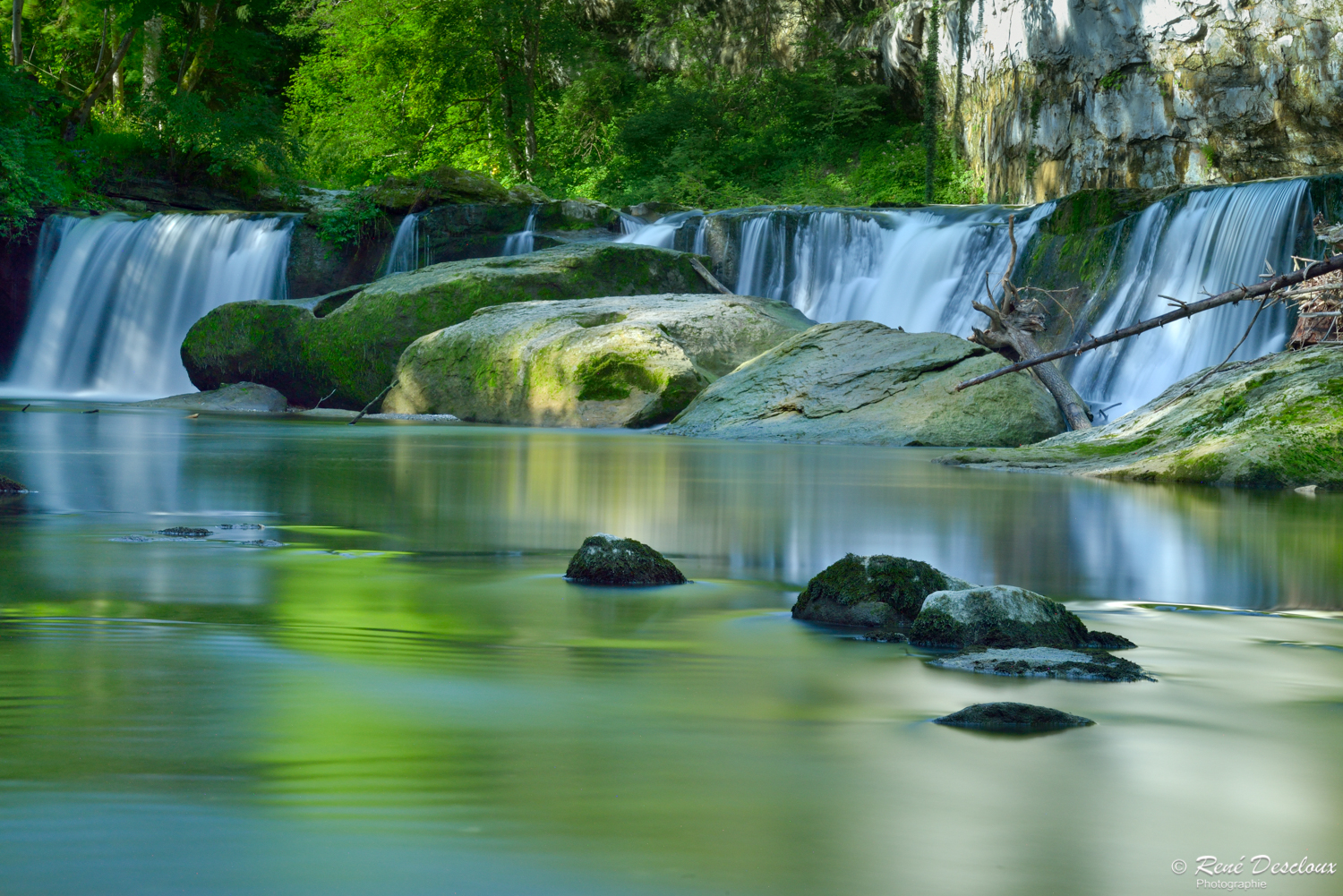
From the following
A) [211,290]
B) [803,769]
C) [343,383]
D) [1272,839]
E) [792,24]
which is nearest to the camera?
[1272,839]

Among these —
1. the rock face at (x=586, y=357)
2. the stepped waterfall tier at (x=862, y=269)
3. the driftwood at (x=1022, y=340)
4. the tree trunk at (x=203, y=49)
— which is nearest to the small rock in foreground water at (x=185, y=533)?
the driftwood at (x=1022, y=340)

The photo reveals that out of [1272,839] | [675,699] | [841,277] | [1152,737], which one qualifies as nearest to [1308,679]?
[1152,737]

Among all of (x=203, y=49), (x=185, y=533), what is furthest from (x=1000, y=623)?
(x=203, y=49)

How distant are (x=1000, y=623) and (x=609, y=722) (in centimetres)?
118

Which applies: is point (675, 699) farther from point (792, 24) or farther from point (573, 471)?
point (792, 24)

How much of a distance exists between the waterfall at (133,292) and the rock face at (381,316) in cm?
305

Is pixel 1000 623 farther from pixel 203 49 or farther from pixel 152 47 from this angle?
pixel 203 49

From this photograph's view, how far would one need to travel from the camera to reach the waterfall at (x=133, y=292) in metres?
21.3

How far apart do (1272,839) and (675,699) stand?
107 cm

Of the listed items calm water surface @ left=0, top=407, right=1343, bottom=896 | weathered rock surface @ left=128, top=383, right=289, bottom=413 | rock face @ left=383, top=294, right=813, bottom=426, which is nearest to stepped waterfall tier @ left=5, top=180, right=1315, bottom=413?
rock face @ left=383, top=294, right=813, bottom=426

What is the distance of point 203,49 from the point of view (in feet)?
109

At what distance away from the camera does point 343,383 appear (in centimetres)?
1738

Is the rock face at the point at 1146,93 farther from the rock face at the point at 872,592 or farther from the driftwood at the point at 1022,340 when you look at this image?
the rock face at the point at 872,592

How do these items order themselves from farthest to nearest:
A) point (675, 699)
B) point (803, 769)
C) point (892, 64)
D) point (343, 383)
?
point (892, 64) < point (343, 383) < point (675, 699) < point (803, 769)
